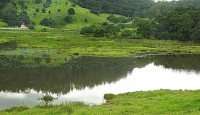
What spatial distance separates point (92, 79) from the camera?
172 ft

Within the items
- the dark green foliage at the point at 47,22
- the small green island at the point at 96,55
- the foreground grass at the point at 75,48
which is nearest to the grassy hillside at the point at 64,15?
the small green island at the point at 96,55

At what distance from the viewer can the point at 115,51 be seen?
89.2m

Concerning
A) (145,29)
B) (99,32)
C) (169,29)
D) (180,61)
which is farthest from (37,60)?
(169,29)

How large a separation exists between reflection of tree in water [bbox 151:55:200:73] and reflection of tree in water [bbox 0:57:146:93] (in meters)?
8.55

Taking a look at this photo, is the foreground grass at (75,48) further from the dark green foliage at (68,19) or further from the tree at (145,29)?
the dark green foliage at (68,19)

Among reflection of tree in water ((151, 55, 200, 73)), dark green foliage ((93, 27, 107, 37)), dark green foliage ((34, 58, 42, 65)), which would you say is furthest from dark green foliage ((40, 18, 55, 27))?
dark green foliage ((34, 58, 42, 65))

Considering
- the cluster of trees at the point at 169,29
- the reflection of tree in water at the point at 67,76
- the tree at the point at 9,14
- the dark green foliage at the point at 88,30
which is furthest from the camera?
the tree at the point at 9,14

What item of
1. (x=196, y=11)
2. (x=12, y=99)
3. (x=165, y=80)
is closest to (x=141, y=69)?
(x=165, y=80)

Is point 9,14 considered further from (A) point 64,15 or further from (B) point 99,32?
(B) point 99,32

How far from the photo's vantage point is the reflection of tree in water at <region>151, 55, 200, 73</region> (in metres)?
67.7

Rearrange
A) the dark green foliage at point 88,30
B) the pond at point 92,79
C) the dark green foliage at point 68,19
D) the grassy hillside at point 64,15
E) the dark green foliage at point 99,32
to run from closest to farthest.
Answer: the pond at point 92,79 < the dark green foliage at point 99,32 < the dark green foliage at point 88,30 < the dark green foliage at point 68,19 < the grassy hillside at point 64,15

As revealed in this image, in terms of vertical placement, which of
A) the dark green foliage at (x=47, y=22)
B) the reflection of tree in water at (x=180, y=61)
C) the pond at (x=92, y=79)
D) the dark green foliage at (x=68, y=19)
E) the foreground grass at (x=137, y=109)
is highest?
the dark green foliage at (x=68, y=19)

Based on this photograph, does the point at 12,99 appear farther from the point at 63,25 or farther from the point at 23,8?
the point at 23,8

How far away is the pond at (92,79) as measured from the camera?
4053cm
